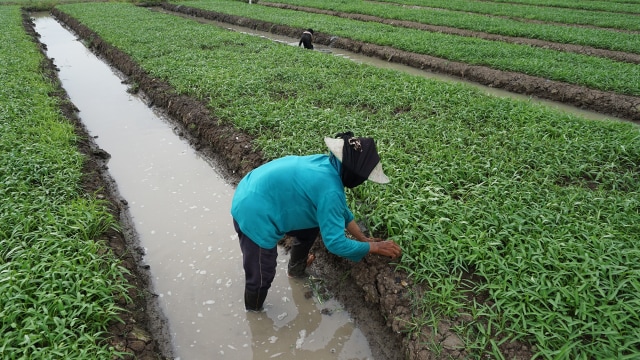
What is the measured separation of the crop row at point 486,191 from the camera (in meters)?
2.84

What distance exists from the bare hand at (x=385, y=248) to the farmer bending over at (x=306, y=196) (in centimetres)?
15

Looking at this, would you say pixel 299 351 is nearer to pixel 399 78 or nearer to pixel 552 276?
pixel 552 276

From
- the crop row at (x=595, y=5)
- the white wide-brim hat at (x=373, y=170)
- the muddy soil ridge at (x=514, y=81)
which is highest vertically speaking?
the crop row at (x=595, y=5)

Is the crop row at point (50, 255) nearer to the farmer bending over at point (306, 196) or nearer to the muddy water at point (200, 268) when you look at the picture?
the muddy water at point (200, 268)

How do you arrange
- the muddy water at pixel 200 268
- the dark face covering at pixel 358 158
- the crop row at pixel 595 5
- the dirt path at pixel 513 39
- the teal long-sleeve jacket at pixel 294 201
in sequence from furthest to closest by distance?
the crop row at pixel 595 5, the dirt path at pixel 513 39, the muddy water at pixel 200 268, the teal long-sleeve jacket at pixel 294 201, the dark face covering at pixel 358 158

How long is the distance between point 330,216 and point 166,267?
2.29 m

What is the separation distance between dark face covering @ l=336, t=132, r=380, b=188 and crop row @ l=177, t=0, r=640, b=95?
8282 mm

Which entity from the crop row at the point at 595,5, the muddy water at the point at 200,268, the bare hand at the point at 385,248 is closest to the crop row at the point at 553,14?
the crop row at the point at 595,5

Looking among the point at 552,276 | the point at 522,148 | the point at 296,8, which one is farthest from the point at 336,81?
the point at 296,8

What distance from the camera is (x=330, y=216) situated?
2.57 metres

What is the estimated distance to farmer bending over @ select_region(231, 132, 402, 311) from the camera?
8.16ft

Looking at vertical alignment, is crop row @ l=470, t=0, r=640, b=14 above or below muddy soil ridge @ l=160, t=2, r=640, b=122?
above

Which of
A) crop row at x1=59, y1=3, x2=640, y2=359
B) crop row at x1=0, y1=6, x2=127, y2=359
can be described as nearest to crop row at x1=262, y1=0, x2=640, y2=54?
crop row at x1=59, y1=3, x2=640, y2=359

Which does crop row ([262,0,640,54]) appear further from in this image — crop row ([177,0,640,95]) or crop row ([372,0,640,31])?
crop row ([177,0,640,95])
